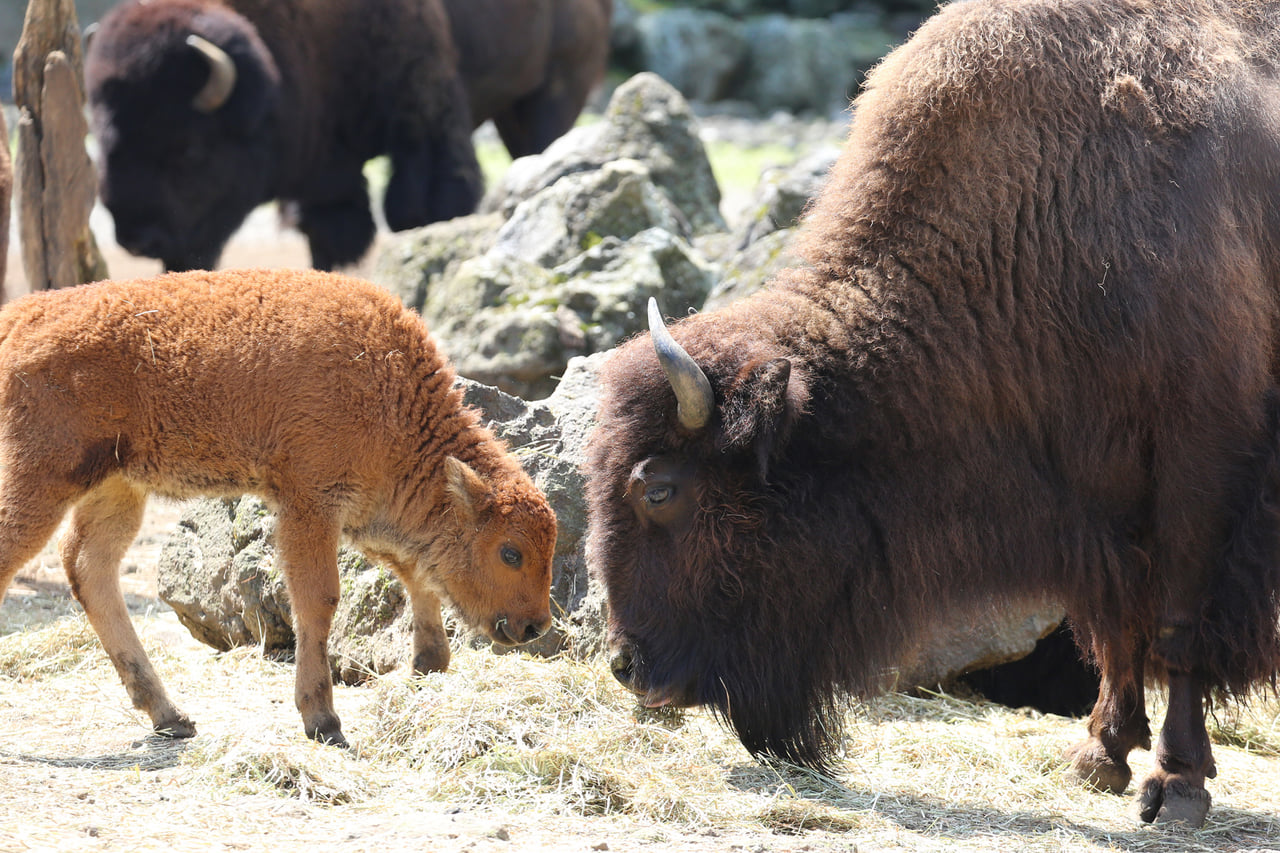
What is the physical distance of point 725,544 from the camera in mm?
4266

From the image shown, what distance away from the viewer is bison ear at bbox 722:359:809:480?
4148 mm

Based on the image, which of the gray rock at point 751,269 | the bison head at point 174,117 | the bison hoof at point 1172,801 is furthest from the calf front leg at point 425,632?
the bison head at point 174,117

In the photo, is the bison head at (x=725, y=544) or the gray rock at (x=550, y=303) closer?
the bison head at (x=725, y=544)

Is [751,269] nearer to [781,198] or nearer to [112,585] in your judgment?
[781,198]

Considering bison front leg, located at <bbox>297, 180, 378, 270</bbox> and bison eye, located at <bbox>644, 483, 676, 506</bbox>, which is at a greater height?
bison front leg, located at <bbox>297, 180, 378, 270</bbox>

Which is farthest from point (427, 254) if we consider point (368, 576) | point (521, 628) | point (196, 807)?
point (196, 807)

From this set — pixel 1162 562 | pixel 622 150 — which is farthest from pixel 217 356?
pixel 622 150

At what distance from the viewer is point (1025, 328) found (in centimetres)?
440

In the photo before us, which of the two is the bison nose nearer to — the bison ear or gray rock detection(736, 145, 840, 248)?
the bison ear

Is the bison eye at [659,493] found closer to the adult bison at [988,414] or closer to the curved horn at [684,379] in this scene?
the adult bison at [988,414]

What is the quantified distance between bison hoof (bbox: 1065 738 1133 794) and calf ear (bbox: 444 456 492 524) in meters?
2.22

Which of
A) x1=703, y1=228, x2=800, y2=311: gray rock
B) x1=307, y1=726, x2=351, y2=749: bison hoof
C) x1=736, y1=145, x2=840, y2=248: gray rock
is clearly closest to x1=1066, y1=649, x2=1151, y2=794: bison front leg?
x1=307, y1=726, x2=351, y2=749: bison hoof

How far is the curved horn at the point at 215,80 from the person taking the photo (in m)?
10.4

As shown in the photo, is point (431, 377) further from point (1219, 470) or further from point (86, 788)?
point (1219, 470)
